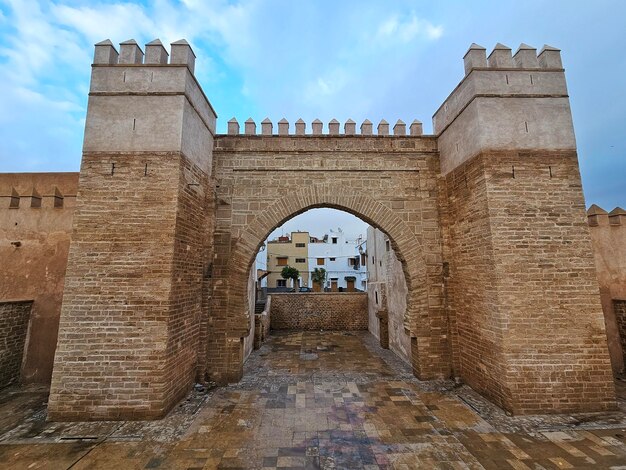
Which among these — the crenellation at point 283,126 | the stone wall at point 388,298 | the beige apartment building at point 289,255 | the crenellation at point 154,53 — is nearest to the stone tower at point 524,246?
the stone wall at point 388,298

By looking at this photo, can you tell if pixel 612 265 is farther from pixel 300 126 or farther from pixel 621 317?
pixel 300 126

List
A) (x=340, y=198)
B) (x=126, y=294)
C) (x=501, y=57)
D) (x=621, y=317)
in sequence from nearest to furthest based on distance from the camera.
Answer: (x=126, y=294) → (x=501, y=57) → (x=621, y=317) → (x=340, y=198)

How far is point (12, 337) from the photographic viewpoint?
564 centimetres

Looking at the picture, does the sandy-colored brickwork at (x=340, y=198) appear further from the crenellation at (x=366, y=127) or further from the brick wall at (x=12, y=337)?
the brick wall at (x=12, y=337)

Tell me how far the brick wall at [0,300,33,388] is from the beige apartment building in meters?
24.2

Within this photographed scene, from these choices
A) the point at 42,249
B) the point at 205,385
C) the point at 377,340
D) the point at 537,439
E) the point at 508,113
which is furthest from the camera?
the point at 377,340

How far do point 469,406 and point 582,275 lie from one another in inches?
111

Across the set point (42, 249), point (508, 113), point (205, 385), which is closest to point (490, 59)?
point (508, 113)

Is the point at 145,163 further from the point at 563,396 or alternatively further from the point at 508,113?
the point at 563,396

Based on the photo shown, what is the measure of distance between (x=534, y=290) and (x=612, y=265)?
3.51m

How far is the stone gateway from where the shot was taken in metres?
4.42

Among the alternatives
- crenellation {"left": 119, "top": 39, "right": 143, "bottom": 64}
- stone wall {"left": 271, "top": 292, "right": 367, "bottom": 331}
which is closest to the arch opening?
stone wall {"left": 271, "top": 292, "right": 367, "bottom": 331}

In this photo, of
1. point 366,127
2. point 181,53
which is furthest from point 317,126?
point 181,53

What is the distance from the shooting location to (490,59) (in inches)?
211
